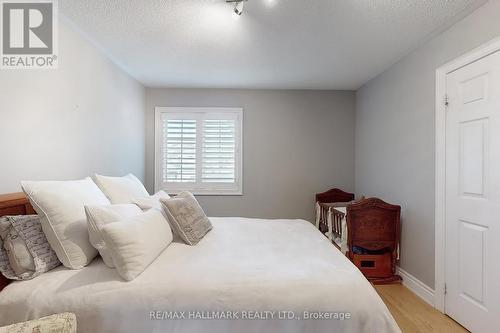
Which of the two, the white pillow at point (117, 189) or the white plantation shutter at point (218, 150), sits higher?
the white plantation shutter at point (218, 150)

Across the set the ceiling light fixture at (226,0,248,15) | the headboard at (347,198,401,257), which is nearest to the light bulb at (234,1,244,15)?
the ceiling light fixture at (226,0,248,15)

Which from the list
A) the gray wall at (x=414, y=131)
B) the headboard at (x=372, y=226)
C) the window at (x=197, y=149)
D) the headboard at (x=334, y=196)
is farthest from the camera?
the window at (x=197, y=149)

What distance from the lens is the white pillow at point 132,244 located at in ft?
4.61

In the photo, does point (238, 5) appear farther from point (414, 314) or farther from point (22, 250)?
point (414, 314)

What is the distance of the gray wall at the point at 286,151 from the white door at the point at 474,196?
2.03 metres

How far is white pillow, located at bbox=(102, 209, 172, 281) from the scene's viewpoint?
1.40m

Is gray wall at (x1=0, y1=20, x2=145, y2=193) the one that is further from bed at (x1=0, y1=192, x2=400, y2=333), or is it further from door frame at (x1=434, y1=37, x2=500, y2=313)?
door frame at (x1=434, y1=37, x2=500, y2=313)

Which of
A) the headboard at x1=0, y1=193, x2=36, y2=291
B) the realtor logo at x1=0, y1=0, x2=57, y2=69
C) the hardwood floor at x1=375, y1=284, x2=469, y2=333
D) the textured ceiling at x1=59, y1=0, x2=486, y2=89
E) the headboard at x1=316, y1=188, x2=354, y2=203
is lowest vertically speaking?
the hardwood floor at x1=375, y1=284, x2=469, y2=333

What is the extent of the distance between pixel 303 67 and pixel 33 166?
2884mm

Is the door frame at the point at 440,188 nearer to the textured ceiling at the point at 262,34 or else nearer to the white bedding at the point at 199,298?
the textured ceiling at the point at 262,34

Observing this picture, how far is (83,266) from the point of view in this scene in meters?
1.53

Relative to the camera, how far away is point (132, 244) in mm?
1451

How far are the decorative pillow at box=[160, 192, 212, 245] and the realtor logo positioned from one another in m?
1.39

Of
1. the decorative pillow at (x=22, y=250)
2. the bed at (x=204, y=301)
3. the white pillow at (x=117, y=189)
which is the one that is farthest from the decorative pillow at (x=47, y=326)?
the white pillow at (x=117, y=189)
